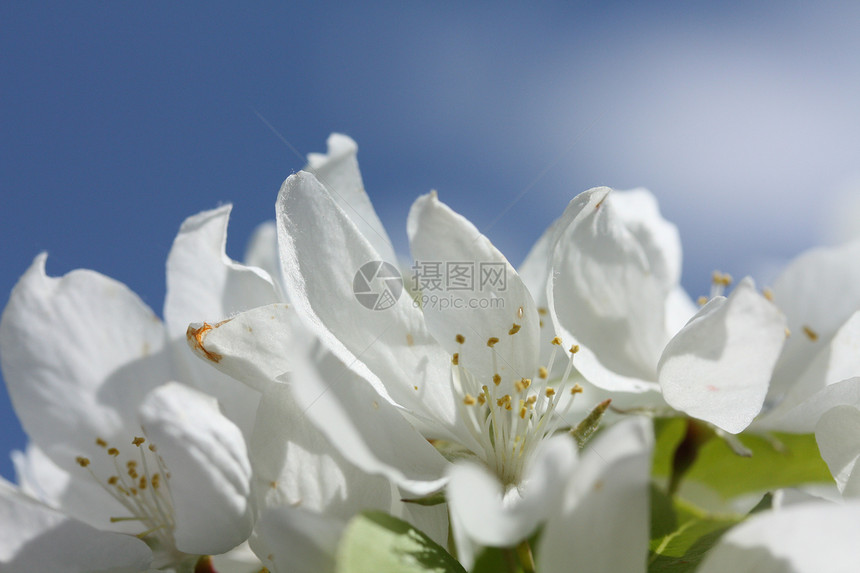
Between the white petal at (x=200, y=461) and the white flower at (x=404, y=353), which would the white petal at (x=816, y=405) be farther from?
the white petal at (x=200, y=461)

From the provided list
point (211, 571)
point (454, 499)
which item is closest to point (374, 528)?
point (454, 499)

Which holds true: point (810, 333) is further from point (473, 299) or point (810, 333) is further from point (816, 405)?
point (473, 299)

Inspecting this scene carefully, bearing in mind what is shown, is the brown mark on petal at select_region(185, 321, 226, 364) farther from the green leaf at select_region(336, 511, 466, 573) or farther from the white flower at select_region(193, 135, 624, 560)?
the green leaf at select_region(336, 511, 466, 573)

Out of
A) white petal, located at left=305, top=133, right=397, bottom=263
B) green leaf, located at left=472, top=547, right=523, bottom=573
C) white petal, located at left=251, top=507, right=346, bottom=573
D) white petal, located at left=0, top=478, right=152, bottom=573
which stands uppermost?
white petal, located at left=305, top=133, right=397, bottom=263

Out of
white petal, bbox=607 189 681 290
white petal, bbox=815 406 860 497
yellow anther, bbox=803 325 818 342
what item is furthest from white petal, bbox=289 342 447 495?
yellow anther, bbox=803 325 818 342

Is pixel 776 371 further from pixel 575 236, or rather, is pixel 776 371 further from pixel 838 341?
pixel 575 236

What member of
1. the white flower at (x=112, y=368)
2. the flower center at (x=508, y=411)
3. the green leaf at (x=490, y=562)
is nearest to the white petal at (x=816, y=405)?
the flower center at (x=508, y=411)

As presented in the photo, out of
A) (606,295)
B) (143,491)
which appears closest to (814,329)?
(606,295)
